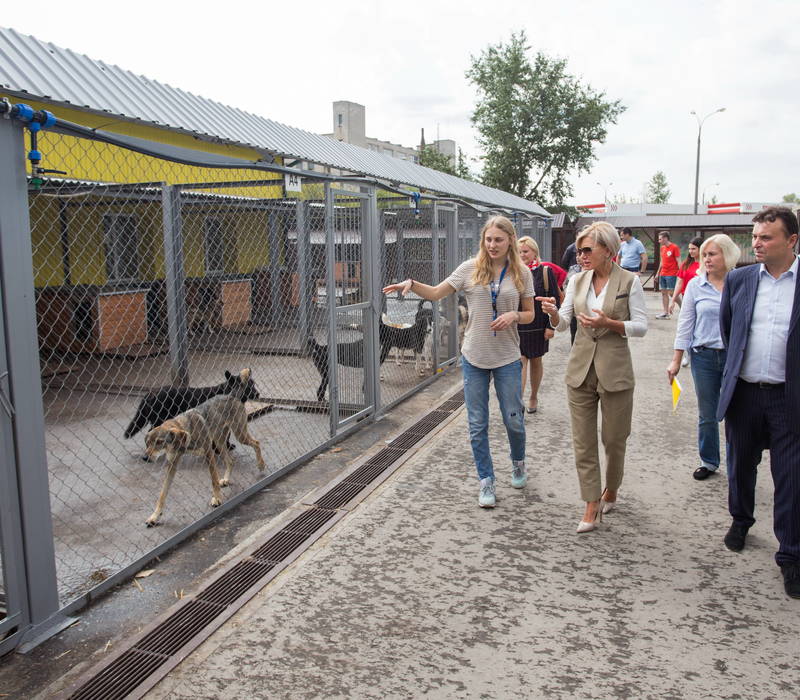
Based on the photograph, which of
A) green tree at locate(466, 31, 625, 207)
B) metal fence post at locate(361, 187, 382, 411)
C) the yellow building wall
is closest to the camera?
metal fence post at locate(361, 187, 382, 411)

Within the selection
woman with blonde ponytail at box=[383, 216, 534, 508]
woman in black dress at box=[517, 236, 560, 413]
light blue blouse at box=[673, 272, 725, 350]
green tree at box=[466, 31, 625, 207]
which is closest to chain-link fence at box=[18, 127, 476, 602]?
woman in black dress at box=[517, 236, 560, 413]

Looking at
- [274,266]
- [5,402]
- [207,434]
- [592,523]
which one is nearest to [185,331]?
[274,266]

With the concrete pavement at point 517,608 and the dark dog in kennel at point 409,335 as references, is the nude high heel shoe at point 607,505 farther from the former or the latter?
the dark dog in kennel at point 409,335

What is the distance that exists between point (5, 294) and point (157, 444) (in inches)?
85.2

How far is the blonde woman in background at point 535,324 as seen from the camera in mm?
6621

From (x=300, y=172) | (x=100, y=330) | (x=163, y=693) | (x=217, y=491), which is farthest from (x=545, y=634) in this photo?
(x=100, y=330)

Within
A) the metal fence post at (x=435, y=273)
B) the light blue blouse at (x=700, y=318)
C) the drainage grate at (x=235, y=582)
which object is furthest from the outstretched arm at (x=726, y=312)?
the metal fence post at (x=435, y=273)

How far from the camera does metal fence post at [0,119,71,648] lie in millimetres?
2924

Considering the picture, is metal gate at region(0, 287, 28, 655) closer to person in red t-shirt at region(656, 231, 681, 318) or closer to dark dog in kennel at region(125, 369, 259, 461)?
dark dog in kennel at region(125, 369, 259, 461)

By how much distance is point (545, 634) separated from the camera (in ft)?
10.4

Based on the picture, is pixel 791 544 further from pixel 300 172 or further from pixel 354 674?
pixel 300 172

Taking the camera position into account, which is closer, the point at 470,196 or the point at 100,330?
the point at 100,330

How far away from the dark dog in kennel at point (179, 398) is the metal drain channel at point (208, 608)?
111cm

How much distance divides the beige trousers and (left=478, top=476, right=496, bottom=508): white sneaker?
68 cm
